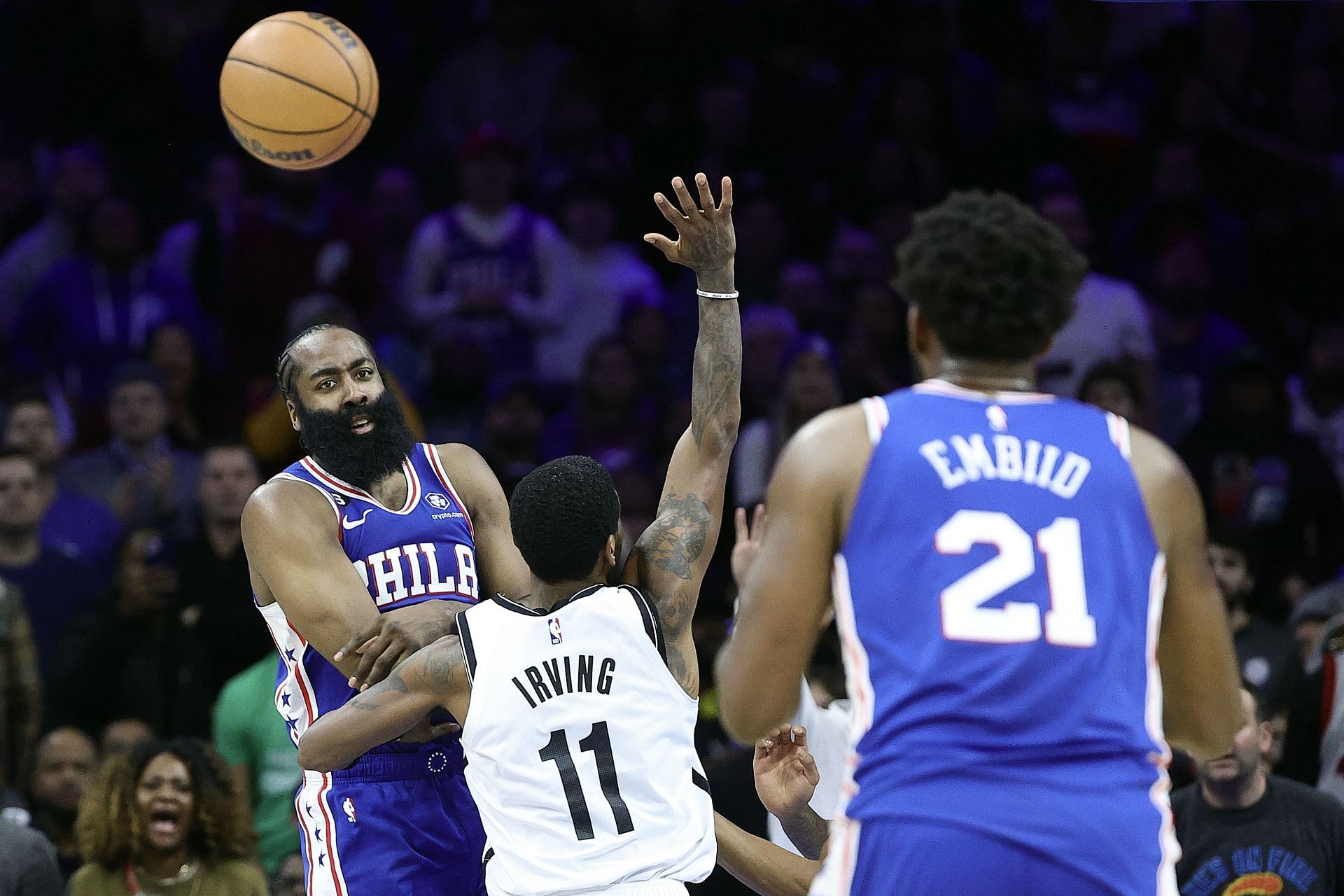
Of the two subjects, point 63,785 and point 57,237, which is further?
point 57,237

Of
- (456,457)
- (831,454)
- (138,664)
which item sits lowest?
(138,664)

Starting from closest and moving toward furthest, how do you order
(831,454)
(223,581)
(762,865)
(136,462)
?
(831,454) < (762,865) < (223,581) < (136,462)

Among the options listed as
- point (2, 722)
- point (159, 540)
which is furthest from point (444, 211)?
point (2, 722)

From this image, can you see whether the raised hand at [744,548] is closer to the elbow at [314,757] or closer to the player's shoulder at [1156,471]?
the elbow at [314,757]

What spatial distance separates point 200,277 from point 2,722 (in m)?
3.57

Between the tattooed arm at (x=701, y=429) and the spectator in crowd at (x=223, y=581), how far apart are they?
4.12 m

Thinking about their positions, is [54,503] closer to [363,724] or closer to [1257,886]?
[363,724]

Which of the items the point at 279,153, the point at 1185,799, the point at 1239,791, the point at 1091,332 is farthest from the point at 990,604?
the point at 1091,332

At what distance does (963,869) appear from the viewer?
3057 millimetres

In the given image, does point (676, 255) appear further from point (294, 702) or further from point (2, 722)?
point (2, 722)

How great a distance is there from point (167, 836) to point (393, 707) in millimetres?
3423

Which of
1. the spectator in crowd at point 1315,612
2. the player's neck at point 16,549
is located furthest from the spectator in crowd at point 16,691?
the spectator in crowd at point 1315,612

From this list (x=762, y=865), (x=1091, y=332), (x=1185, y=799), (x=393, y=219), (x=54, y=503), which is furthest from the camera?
(x=393, y=219)

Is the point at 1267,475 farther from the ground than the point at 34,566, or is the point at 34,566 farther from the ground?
the point at 34,566
